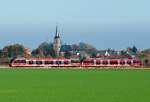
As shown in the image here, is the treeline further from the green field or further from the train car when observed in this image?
the green field

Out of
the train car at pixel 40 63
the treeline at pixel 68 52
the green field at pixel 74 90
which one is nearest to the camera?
the green field at pixel 74 90

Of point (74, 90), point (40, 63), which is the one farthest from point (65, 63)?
point (74, 90)

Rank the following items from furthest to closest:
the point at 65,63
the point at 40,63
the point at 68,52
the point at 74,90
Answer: the point at 68,52, the point at 40,63, the point at 65,63, the point at 74,90

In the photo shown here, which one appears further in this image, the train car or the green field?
the train car

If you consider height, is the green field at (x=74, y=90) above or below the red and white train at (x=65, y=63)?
below

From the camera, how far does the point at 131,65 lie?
9762cm

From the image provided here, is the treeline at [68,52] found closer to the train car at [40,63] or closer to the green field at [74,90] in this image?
the train car at [40,63]

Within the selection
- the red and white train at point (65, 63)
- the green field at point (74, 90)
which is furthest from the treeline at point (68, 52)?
the green field at point (74, 90)

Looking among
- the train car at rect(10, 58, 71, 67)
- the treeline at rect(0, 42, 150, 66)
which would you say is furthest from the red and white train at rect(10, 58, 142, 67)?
the treeline at rect(0, 42, 150, 66)

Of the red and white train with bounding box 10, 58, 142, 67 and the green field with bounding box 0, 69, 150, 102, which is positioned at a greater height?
the red and white train with bounding box 10, 58, 142, 67

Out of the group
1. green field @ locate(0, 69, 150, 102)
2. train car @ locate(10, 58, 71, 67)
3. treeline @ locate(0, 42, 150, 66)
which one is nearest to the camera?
green field @ locate(0, 69, 150, 102)

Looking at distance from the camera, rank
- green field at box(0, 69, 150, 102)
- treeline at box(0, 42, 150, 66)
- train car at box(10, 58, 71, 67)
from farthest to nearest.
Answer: treeline at box(0, 42, 150, 66)
train car at box(10, 58, 71, 67)
green field at box(0, 69, 150, 102)

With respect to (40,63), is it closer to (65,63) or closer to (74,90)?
(65,63)

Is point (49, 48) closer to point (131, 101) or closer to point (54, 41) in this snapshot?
point (54, 41)
